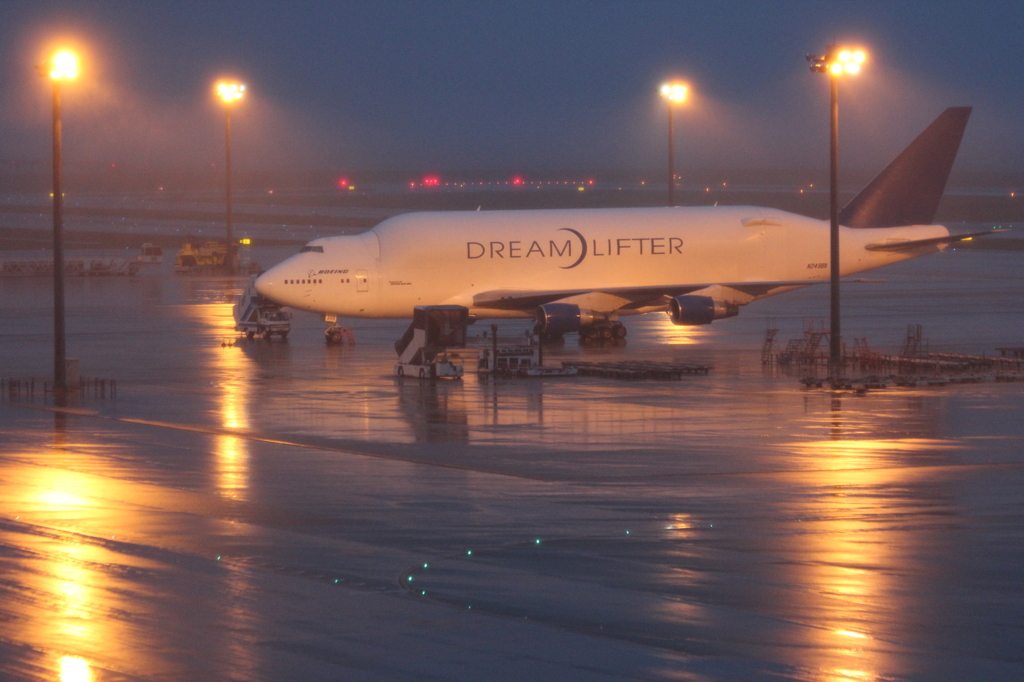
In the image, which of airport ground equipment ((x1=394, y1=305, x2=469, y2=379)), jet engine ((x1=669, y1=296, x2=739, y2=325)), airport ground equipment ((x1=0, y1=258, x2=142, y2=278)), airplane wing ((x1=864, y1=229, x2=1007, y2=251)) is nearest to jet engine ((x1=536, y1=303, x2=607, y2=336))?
jet engine ((x1=669, y1=296, x2=739, y2=325))

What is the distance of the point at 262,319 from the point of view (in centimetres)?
4459

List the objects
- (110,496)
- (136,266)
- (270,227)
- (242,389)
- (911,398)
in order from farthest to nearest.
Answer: (270,227), (136,266), (242,389), (911,398), (110,496)

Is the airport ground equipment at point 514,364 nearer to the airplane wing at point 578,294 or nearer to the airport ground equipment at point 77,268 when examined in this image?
the airplane wing at point 578,294

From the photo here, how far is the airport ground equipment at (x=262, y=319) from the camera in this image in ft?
146

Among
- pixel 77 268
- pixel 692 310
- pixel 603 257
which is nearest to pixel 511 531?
pixel 692 310

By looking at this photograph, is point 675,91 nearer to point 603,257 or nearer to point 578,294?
point 603,257

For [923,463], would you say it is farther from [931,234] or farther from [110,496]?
[931,234]

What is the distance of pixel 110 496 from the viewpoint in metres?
18.8

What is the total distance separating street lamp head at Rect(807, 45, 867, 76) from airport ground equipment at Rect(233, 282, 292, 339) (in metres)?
18.8

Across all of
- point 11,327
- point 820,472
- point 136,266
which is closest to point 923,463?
point 820,472

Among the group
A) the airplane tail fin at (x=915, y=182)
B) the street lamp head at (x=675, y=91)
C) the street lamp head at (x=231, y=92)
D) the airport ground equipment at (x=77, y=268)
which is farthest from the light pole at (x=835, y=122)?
the airport ground equipment at (x=77, y=268)

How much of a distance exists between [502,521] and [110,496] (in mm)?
5642

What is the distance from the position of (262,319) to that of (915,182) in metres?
22.3

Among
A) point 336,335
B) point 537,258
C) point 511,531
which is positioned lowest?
point 511,531
